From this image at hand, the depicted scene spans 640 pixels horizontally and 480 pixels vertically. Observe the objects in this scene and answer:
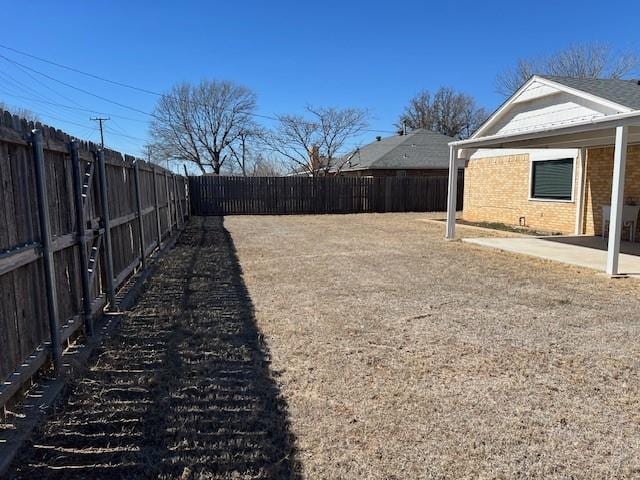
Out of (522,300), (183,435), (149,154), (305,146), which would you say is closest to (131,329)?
(183,435)

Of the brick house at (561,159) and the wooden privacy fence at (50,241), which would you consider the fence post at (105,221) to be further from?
the brick house at (561,159)

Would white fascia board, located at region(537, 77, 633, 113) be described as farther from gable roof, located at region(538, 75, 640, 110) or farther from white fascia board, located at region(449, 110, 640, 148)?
white fascia board, located at region(449, 110, 640, 148)

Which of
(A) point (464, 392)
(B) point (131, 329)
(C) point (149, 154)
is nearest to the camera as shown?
(A) point (464, 392)

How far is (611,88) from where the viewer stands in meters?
10.4

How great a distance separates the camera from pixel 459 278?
6.82 meters

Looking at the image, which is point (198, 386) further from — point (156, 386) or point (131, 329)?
point (131, 329)

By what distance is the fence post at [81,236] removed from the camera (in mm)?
3887

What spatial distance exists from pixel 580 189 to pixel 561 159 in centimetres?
108

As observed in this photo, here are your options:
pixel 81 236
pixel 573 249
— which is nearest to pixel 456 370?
pixel 81 236

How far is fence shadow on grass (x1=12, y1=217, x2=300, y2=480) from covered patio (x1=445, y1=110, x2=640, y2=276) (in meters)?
5.50

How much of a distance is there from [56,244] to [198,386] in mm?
1436

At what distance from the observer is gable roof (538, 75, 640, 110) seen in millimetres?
9151

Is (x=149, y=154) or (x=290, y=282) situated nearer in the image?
(x=290, y=282)

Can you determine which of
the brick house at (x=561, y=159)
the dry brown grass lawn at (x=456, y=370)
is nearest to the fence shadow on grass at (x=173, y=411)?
the dry brown grass lawn at (x=456, y=370)
